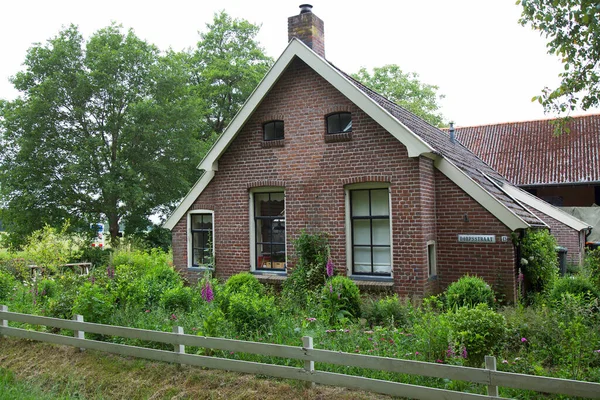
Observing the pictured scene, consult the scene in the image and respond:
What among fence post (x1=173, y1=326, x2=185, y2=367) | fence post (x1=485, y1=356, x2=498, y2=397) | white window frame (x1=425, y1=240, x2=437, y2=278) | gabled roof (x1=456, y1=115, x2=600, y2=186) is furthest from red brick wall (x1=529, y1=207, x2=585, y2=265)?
fence post (x1=173, y1=326, x2=185, y2=367)

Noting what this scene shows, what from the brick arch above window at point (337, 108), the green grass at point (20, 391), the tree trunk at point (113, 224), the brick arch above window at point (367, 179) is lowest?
the green grass at point (20, 391)

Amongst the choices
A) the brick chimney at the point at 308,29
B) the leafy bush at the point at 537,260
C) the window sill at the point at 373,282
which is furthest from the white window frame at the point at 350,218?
the brick chimney at the point at 308,29

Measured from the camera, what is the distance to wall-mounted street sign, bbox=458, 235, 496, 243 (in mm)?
10734

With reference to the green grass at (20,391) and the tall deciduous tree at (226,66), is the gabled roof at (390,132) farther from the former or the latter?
the tall deciduous tree at (226,66)

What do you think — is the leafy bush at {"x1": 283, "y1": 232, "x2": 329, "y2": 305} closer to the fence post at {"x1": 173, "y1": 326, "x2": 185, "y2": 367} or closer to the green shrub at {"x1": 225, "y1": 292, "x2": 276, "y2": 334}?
the green shrub at {"x1": 225, "y1": 292, "x2": 276, "y2": 334}

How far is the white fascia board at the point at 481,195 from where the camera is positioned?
10.4m

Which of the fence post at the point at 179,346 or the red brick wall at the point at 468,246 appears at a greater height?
the red brick wall at the point at 468,246

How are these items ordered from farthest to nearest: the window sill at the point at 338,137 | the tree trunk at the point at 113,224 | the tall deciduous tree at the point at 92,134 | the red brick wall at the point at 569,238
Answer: the tree trunk at the point at 113,224
the tall deciduous tree at the point at 92,134
the red brick wall at the point at 569,238
the window sill at the point at 338,137

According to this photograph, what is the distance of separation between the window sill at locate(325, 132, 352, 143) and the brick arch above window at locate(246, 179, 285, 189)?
1667mm

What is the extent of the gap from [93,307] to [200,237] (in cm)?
545

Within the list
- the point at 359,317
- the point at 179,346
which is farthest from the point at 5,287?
the point at 359,317

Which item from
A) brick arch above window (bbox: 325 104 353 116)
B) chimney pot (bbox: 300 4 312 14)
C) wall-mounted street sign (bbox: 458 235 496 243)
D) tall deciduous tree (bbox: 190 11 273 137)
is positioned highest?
tall deciduous tree (bbox: 190 11 273 137)

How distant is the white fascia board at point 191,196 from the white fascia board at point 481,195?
247 inches

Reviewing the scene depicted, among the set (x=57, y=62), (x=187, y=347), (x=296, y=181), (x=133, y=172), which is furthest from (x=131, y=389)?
(x=57, y=62)
